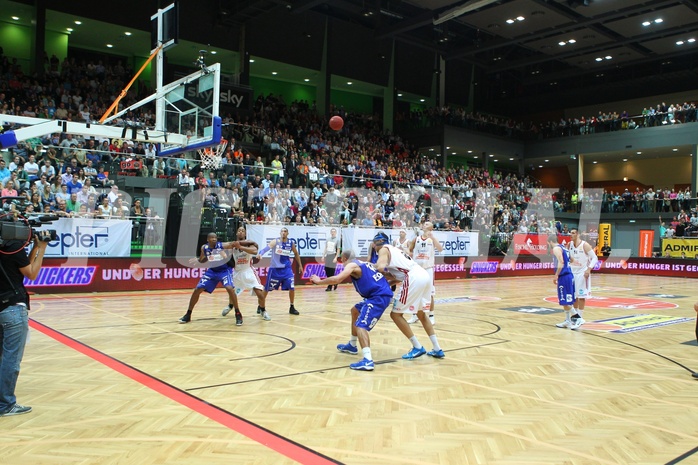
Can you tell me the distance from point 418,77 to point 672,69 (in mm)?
21143

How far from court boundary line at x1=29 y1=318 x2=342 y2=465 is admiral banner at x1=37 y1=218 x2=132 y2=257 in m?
8.49

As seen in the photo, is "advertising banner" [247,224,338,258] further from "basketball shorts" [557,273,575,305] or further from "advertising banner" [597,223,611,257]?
"advertising banner" [597,223,611,257]

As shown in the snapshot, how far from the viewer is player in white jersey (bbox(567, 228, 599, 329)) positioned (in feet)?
39.5

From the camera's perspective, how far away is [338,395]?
6.55 m

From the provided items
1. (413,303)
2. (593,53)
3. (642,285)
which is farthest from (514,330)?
(593,53)

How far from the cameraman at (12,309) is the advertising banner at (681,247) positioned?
3344 centimetres

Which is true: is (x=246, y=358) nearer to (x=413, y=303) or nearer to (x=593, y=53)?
(x=413, y=303)

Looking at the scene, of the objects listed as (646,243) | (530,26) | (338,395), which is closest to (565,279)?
(338,395)

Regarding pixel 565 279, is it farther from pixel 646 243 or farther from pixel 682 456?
pixel 646 243

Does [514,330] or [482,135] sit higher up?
[482,135]

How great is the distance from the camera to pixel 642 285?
989 inches

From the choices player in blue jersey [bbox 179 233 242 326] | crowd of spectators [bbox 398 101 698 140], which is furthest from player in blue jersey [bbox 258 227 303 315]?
crowd of spectators [bbox 398 101 698 140]

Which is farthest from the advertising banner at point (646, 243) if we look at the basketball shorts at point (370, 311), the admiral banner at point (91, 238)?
the basketball shorts at point (370, 311)

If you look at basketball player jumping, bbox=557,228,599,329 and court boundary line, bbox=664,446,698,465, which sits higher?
basketball player jumping, bbox=557,228,599,329
